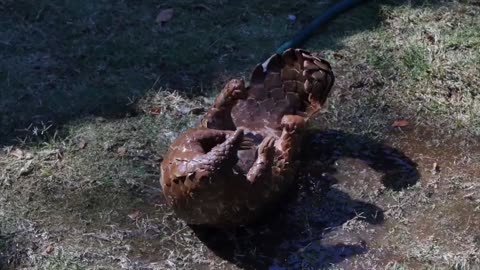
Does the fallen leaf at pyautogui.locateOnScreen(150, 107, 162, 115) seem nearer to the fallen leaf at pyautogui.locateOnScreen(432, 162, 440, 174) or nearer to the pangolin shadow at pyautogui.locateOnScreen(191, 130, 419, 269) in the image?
the pangolin shadow at pyautogui.locateOnScreen(191, 130, 419, 269)

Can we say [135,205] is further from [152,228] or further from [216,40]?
[216,40]

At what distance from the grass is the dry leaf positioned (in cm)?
3

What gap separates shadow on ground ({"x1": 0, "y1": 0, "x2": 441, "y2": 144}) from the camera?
160 inches

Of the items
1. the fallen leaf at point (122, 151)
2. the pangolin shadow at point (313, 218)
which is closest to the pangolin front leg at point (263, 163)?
Answer: the pangolin shadow at point (313, 218)

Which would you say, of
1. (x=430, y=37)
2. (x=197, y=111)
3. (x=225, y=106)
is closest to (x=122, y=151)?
(x=197, y=111)

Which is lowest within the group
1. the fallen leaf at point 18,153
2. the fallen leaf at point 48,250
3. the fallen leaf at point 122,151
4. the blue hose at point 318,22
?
the fallen leaf at point 48,250

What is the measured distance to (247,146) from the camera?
3.38 meters

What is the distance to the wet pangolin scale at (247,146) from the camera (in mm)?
3004

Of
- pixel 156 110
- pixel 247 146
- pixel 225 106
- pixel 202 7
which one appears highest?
pixel 225 106

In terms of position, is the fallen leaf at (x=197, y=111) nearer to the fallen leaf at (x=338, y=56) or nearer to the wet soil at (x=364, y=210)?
the wet soil at (x=364, y=210)

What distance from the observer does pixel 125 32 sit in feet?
15.1

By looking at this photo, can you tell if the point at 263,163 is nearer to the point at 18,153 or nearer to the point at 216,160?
the point at 216,160

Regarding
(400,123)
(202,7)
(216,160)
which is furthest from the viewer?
(202,7)

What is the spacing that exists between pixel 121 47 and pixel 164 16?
1.26 feet
